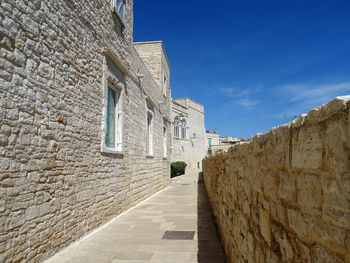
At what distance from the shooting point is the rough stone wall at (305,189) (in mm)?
768

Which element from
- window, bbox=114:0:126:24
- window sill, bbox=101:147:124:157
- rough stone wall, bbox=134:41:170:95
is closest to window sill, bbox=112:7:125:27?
window, bbox=114:0:126:24

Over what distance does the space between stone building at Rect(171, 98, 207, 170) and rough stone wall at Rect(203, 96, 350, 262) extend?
2284cm

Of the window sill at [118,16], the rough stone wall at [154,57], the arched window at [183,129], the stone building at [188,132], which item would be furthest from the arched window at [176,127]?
the window sill at [118,16]

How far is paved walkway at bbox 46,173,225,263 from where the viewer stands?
10.9 ft

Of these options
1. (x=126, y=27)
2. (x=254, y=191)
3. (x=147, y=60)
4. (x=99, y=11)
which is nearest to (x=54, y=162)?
(x=254, y=191)

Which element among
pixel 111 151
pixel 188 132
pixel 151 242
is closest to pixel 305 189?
pixel 151 242

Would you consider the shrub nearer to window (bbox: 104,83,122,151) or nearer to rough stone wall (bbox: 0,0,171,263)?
rough stone wall (bbox: 0,0,171,263)

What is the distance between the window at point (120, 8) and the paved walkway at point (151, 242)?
192 inches

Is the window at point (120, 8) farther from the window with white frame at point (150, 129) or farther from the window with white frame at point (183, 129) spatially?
the window with white frame at point (183, 129)

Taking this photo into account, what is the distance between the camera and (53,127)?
347 cm

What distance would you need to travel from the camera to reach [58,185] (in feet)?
11.6

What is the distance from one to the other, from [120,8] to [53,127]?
4.37 metres

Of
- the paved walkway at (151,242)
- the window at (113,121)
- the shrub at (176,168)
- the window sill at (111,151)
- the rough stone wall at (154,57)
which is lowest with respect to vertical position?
the paved walkway at (151,242)

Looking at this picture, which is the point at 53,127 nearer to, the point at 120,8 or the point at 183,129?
the point at 120,8
